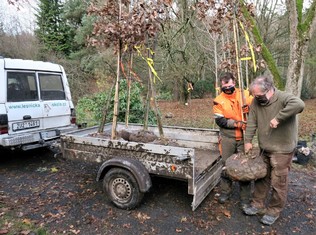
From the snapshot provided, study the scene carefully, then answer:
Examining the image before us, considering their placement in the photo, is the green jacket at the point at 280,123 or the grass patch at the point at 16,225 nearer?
the green jacket at the point at 280,123

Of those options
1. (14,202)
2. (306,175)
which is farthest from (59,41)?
(306,175)

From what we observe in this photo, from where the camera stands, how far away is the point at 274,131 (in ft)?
11.5

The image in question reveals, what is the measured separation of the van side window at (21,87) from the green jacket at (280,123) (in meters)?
4.73

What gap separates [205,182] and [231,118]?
3.47ft

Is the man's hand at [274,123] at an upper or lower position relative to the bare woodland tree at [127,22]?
lower

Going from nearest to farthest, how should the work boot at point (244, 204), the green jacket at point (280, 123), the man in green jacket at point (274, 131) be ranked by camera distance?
1. the green jacket at point (280, 123)
2. the man in green jacket at point (274, 131)
3. the work boot at point (244, 204)

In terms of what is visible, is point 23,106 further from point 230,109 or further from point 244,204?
point 244,204

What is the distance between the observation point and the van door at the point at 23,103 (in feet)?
17.6

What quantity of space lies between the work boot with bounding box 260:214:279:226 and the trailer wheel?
1.74 metres

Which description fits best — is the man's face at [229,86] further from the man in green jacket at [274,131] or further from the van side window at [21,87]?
the van side window at [21,87]

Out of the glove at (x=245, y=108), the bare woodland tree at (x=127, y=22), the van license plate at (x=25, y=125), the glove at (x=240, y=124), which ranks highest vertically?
the bare woodland tree at (x=127, y=22)

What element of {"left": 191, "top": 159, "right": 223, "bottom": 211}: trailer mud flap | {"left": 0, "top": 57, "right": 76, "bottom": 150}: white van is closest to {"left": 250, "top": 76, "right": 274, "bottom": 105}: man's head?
{"left": 191, "top": 159, "right": 223, "bottom": 211}: trailer mud flap

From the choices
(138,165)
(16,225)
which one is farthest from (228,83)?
(16,225)

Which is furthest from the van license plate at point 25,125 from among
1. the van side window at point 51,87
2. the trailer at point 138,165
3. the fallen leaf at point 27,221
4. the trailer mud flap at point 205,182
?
the trailer mud flap at point 205,182
